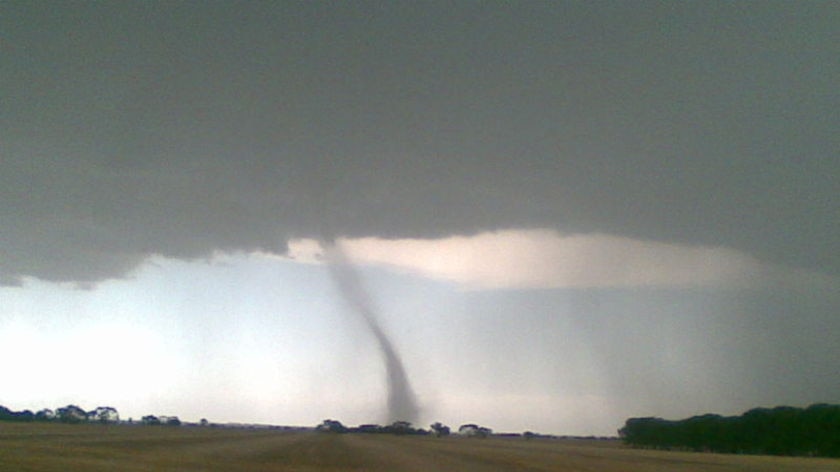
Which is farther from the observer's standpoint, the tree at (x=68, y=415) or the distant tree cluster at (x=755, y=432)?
the tree at (x=68, y=415)

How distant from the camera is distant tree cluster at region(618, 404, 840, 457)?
11056 centimetres

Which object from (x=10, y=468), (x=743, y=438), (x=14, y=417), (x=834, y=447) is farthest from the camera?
(x=14, y=417)

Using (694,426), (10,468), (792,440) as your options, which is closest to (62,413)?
(694,426)

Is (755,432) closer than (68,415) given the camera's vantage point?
Yes

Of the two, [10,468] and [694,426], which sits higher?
[694,426]

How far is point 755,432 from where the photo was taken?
128 metres

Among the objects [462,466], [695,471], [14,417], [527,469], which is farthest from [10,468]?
[14,417]

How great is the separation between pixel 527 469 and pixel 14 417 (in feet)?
513

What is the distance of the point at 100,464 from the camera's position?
1453 inches

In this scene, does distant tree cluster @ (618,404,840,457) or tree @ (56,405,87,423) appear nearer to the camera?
distant tree cluster @ (618,404,840,457)

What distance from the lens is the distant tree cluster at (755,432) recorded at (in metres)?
111

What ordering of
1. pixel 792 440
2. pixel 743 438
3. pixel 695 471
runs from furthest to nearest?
pixel 743 438
pixel 792 440
pixel 695 471

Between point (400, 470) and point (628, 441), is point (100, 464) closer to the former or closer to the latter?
point (400, 470)

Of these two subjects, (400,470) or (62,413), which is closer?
(400,470)
